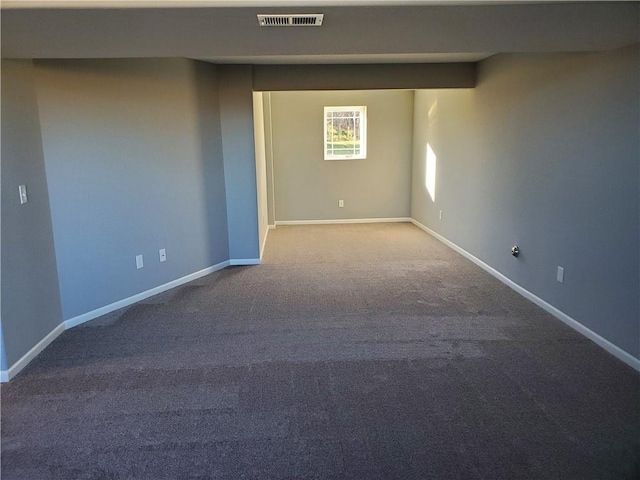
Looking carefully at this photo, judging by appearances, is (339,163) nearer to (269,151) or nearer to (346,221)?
(346,221)

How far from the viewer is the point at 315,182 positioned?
7.59 m

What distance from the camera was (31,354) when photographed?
2775 millimetres

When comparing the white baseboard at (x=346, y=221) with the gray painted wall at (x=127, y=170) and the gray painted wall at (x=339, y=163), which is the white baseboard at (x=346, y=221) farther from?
the gray painted wall at (x=127, y=170)

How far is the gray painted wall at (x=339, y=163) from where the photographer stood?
7.36m

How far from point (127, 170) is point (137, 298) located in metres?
1.11

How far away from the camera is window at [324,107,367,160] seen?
7500 millimetres

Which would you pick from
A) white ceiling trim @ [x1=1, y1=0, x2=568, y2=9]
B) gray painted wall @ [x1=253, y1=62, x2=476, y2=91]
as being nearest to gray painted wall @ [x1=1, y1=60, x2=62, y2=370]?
white ceiling trim @ [x1=1, y1=0, x2=568, y2=9]

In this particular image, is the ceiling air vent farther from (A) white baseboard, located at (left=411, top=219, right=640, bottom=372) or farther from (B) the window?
(B) the window

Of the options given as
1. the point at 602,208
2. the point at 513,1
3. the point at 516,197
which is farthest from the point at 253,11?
the point at 516,197

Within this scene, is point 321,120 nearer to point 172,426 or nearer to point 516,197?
point 516,197

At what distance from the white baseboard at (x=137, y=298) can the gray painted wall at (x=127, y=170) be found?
5cm

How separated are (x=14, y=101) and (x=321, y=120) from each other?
522cm

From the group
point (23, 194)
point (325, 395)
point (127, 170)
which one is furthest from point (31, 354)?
point (325, 395)

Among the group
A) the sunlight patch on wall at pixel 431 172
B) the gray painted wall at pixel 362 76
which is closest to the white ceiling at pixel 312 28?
the gray painted wall at pixel 362 76
